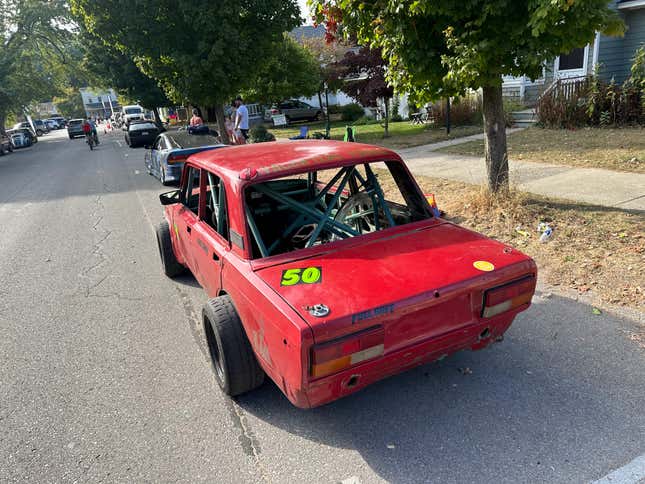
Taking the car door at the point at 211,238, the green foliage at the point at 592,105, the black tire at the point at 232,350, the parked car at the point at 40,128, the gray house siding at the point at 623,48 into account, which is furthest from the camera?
the parked car at the point at 40,128

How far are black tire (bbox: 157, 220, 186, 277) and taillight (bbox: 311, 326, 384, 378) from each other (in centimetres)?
344

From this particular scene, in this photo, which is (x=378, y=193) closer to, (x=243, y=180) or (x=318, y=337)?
(x=243, y=180)

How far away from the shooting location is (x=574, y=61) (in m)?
17.7

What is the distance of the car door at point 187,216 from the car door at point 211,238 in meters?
0.14

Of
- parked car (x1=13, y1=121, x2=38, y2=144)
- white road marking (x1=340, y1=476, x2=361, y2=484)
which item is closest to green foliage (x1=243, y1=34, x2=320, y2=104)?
parked car (x1=13, y1=121, x2=38, y2=144)

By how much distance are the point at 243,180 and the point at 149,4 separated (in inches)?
484

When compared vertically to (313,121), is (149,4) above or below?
above

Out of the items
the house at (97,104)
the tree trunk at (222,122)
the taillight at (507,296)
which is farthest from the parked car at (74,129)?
the house at (97,104)

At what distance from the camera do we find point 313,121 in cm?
3083

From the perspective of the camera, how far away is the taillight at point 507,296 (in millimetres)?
2672

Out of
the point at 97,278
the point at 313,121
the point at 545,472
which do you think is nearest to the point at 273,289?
the point at 545,472

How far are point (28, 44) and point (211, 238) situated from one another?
40986 millimetres

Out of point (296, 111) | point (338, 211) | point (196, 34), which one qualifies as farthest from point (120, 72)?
point (338, 211)

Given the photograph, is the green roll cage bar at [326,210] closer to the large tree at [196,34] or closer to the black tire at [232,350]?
the black tire at [232,350]
